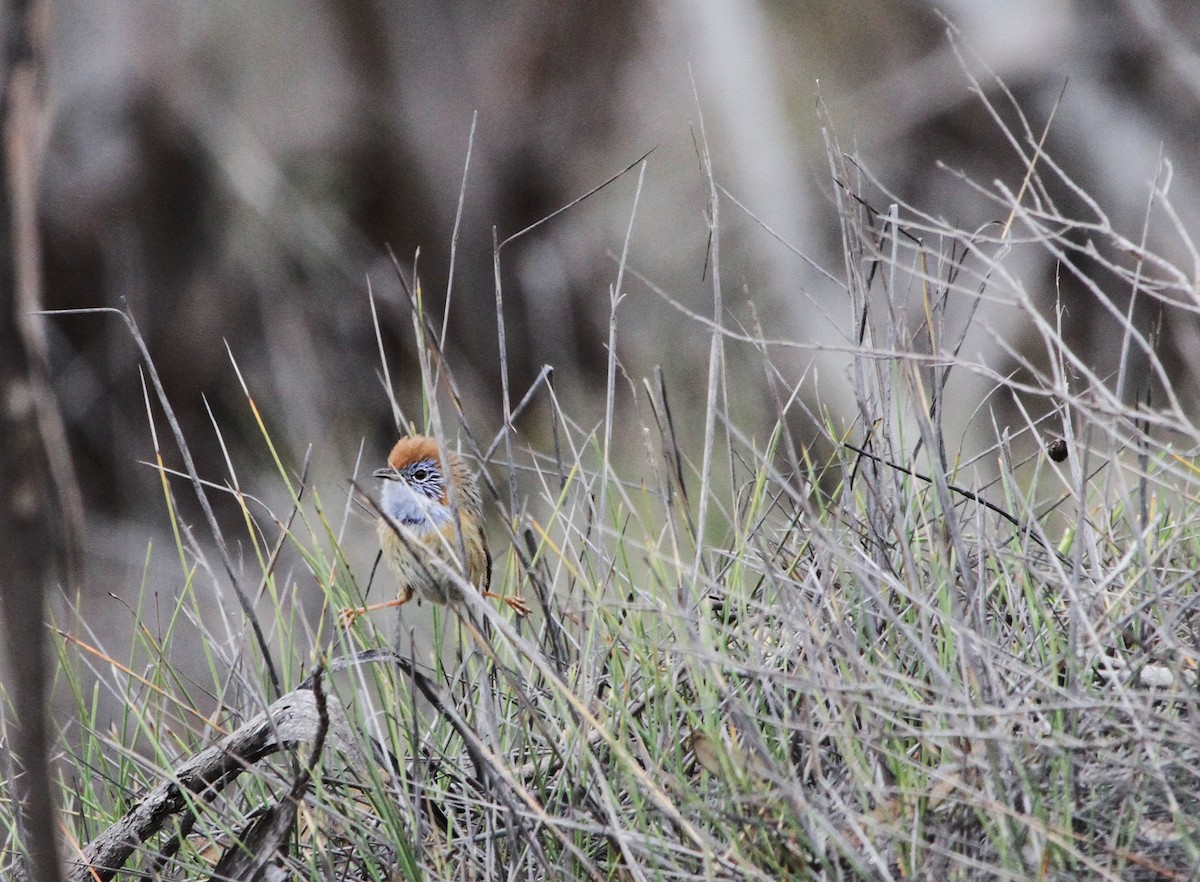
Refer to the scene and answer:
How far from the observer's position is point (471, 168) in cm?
859

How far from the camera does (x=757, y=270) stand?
8047 millimetres

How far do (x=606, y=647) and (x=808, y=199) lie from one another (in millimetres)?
6832

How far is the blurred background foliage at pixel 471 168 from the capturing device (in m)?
7.98

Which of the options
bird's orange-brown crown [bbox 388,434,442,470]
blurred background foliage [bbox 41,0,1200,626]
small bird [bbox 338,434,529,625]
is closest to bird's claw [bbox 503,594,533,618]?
small bird [bbox 338,434,529,625]

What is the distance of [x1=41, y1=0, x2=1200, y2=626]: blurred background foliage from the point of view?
7.98m

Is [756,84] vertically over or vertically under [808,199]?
over

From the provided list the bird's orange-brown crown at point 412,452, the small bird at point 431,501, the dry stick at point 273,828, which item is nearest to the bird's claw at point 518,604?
the small bird at point 431,501

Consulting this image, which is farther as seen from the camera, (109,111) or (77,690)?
(109,111)

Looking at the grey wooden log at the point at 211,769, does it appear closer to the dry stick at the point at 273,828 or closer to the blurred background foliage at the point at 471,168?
the dry stick at the point at 273,828

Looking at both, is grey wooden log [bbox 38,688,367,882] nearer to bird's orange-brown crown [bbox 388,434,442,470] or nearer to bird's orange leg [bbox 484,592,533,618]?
bird's orange leg [bbox 484,592,533,618]

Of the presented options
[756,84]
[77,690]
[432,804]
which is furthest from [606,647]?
[756,84]

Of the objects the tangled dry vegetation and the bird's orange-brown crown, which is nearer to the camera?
the tangled dry vegetation

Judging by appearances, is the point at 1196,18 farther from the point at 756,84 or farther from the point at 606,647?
the point at 606,647

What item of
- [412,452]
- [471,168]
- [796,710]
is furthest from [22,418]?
[471,168]
